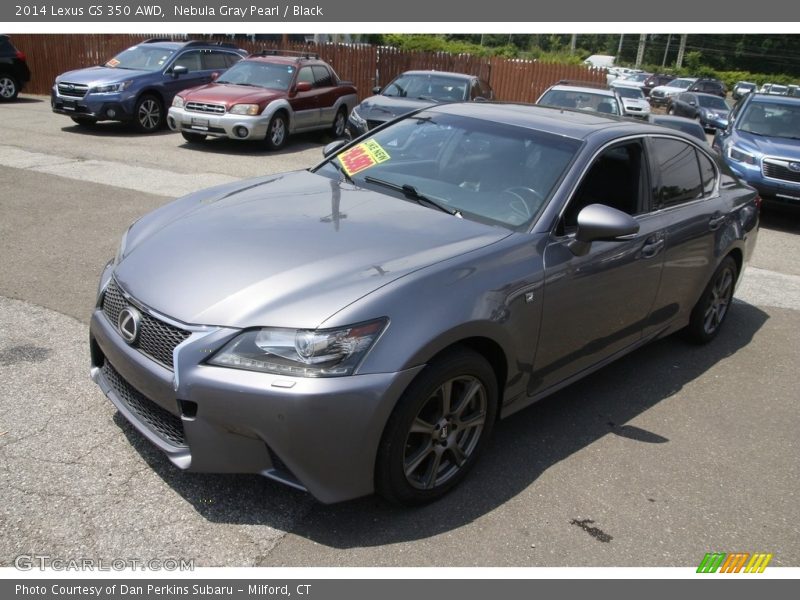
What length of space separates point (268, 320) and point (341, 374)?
1.17ft

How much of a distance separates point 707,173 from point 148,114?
11876mm

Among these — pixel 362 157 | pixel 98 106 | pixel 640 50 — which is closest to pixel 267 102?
pixel 98 106

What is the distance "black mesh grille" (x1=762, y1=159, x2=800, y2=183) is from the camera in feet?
33.6

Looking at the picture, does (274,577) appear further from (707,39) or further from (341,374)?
(707,39)

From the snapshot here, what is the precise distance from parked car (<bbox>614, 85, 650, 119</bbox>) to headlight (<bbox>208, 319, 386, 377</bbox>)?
57.5ft

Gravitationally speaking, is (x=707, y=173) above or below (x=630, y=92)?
above

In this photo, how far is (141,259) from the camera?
3342mm

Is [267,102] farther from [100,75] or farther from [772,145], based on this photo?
[772,145]

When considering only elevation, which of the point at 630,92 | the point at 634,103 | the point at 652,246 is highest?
the point at 652,246

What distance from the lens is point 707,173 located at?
5133 mm

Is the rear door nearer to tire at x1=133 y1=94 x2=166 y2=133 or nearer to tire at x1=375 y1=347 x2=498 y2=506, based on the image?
tire at x1=375 y1=347 x2=498 y2=506

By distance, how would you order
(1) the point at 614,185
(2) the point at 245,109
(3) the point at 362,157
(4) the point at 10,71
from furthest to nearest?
(4) the point at 10,71 → (2) the point at 245,109 → (3) the point at 362,157 → (1) the point at 614,185

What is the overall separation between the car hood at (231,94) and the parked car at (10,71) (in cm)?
731

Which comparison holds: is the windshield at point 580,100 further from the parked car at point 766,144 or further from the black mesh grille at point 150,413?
the black mesh grille at point 150,413
